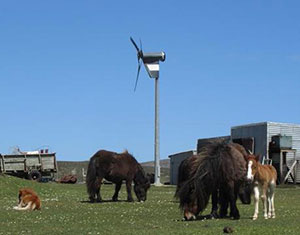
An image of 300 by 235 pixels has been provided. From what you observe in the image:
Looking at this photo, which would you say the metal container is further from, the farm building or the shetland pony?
the shetland pony

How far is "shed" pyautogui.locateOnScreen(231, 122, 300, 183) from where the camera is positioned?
5522 centimetres

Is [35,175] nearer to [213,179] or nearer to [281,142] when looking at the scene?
[281,142]

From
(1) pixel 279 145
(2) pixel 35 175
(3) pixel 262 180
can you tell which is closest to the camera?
(3) pixel 262 180

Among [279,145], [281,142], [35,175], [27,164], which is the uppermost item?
[281,142]

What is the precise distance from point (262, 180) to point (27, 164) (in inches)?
1696

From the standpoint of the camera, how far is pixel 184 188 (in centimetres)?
1672

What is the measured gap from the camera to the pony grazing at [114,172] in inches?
1029

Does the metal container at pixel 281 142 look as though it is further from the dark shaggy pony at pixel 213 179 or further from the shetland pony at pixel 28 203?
the dark shaggy pony at pixel 213 179

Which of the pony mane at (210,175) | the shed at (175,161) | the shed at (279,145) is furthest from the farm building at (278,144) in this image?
the pony mane at (210,175)

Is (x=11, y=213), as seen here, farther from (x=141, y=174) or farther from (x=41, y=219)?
(x=141, y=174)

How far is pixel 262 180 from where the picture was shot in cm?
1714

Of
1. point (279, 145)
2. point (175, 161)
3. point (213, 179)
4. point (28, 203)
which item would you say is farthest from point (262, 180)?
point (175, 161)

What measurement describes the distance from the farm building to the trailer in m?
13.8

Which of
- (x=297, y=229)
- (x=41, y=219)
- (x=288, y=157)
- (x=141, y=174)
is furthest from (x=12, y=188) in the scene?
(x=288, y=157)
